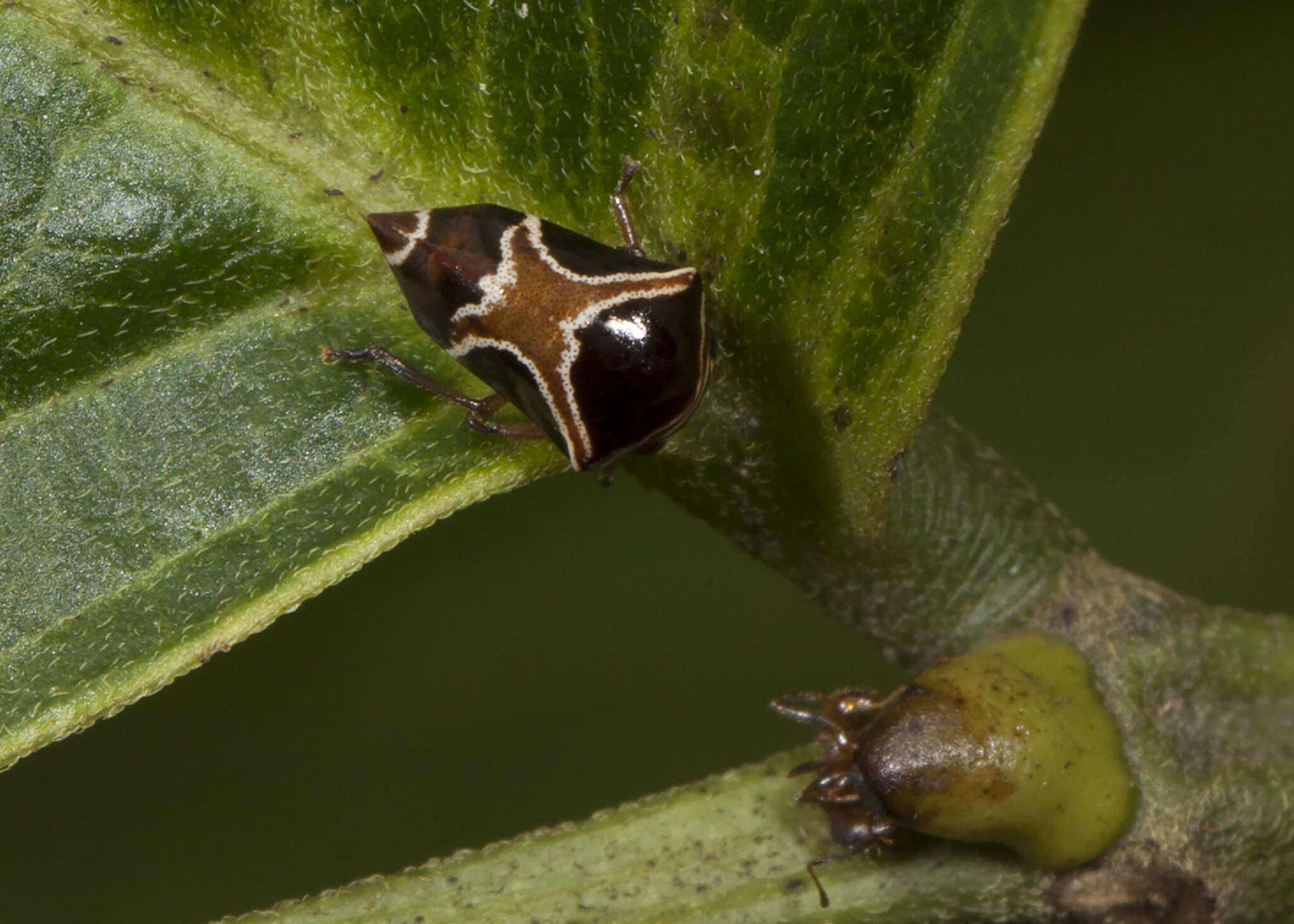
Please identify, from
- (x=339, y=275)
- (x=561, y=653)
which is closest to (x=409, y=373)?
(x=339, y=275)

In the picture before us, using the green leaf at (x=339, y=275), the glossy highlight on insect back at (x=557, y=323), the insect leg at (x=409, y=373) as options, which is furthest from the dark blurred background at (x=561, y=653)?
the green leaf at (x=339, y=275)

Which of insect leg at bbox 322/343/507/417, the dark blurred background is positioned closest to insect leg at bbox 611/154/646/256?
insect leg at bbox 322/343/507/417

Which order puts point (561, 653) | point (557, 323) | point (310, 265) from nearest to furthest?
point (310, 265), point (557, 323), point (561, 653)

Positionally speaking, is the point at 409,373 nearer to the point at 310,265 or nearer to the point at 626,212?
the point at 310,265

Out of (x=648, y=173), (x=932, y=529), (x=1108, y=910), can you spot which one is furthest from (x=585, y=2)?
(x=1108, y=910)

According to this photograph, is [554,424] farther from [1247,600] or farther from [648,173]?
[1247,600]

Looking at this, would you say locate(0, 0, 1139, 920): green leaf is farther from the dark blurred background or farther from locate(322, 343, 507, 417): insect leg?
the dark blurred background
